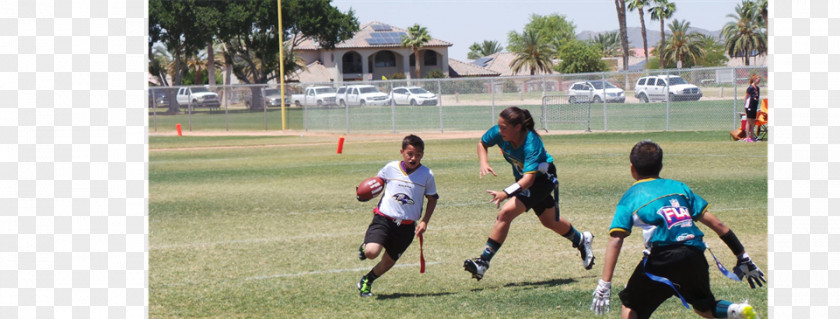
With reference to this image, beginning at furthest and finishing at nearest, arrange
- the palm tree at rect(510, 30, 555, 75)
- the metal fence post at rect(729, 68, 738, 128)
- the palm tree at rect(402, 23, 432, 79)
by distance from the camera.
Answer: the palm tree at rect(510, 30, 555, 75)
the palm tree at rect(402, 23, 432, 79)
the metal fence post at rect(729, 68, 738, 128)

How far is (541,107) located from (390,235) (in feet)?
94.3

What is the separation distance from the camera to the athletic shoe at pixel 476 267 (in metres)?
8.14

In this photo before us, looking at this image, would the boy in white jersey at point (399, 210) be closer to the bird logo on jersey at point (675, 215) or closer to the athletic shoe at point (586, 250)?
the athletic shoe at point (586, 250)

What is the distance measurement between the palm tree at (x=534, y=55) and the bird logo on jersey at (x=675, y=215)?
107 meters

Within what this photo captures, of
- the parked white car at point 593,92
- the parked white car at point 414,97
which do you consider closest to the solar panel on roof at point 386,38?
the parked white car at point 414,97

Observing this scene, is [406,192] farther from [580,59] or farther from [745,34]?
[745,34]

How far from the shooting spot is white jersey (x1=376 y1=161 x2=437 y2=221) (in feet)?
26.8

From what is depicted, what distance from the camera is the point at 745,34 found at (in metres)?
112

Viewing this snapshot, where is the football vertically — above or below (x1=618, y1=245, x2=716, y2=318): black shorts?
above

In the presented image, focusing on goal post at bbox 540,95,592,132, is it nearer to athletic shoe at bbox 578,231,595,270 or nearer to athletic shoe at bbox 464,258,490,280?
athletic shoe at bbox 578,231,595,270

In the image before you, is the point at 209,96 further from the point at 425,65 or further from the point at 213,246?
the point at 425,65

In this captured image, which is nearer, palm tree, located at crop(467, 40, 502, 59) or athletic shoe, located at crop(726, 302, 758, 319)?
athletic shoe, located at crop(726, 302, 758, 319)

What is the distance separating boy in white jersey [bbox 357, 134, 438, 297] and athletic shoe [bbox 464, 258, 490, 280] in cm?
48

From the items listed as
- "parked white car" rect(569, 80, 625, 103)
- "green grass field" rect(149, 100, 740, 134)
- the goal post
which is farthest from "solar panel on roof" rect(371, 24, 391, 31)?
the goal post
